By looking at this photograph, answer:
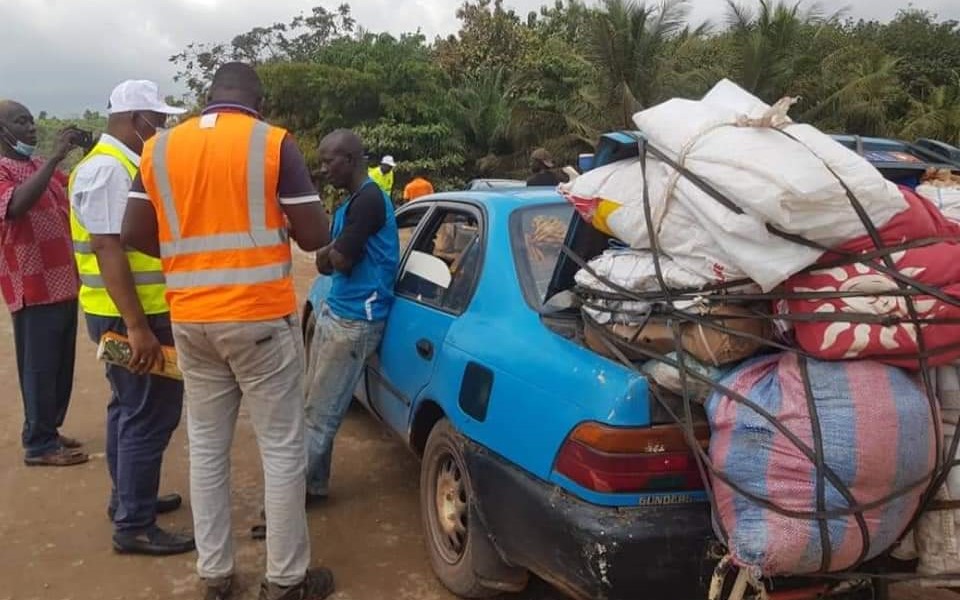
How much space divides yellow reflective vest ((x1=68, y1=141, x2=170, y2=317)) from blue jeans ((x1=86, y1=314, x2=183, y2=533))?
5cm

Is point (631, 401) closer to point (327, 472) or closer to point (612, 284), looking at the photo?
point (612, 284)

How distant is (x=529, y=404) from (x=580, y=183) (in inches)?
29.5

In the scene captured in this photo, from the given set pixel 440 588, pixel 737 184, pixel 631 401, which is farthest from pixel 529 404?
pixel 440 588

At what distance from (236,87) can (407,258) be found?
138 centimetres

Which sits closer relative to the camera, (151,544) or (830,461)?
(830,461)

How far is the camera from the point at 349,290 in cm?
402

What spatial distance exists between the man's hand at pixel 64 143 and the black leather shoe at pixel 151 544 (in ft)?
6.37

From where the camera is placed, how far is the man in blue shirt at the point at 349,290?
3.93 m

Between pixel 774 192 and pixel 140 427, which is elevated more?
pixel 774 192

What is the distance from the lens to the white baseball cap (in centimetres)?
374

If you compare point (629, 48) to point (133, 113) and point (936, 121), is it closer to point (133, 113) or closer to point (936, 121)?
point (936, 121)

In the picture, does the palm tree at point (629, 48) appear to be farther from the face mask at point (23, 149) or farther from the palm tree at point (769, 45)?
the face mask at point (23, 149)

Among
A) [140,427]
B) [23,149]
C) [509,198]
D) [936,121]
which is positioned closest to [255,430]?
[140,427]

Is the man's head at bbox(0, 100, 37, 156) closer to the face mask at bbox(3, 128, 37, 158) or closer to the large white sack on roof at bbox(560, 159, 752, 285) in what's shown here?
the face mask at bbox(3, 128, 37, 158)
